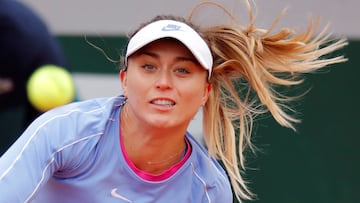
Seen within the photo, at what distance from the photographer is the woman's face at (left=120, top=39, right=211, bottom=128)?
7.96ft

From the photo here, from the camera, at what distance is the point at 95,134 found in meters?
2.52

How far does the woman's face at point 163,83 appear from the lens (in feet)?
7.96

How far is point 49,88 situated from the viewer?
4.08m

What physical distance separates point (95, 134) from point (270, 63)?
2.48ft

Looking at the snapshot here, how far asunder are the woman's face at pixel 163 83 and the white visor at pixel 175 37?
2cm

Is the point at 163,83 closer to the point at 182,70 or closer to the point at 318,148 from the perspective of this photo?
the point at 182,70

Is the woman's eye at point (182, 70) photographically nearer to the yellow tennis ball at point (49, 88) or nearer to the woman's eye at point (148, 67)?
the woman's eye at point (148, 67)

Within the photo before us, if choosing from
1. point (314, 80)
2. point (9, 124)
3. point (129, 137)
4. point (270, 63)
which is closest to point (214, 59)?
point (270, 63)

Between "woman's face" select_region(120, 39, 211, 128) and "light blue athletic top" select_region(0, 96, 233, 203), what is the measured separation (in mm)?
144

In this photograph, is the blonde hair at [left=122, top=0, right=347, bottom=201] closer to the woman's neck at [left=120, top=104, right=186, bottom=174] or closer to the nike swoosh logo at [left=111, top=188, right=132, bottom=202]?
the woman's neck at [left=120, top=104, right=186, bottom=174]

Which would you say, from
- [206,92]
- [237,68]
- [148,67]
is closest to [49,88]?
[237,68]

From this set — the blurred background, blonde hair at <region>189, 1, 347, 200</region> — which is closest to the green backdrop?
the blurred background

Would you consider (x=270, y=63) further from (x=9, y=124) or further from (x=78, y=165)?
(x=9, y=124)

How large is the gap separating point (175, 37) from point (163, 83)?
0.50ft
